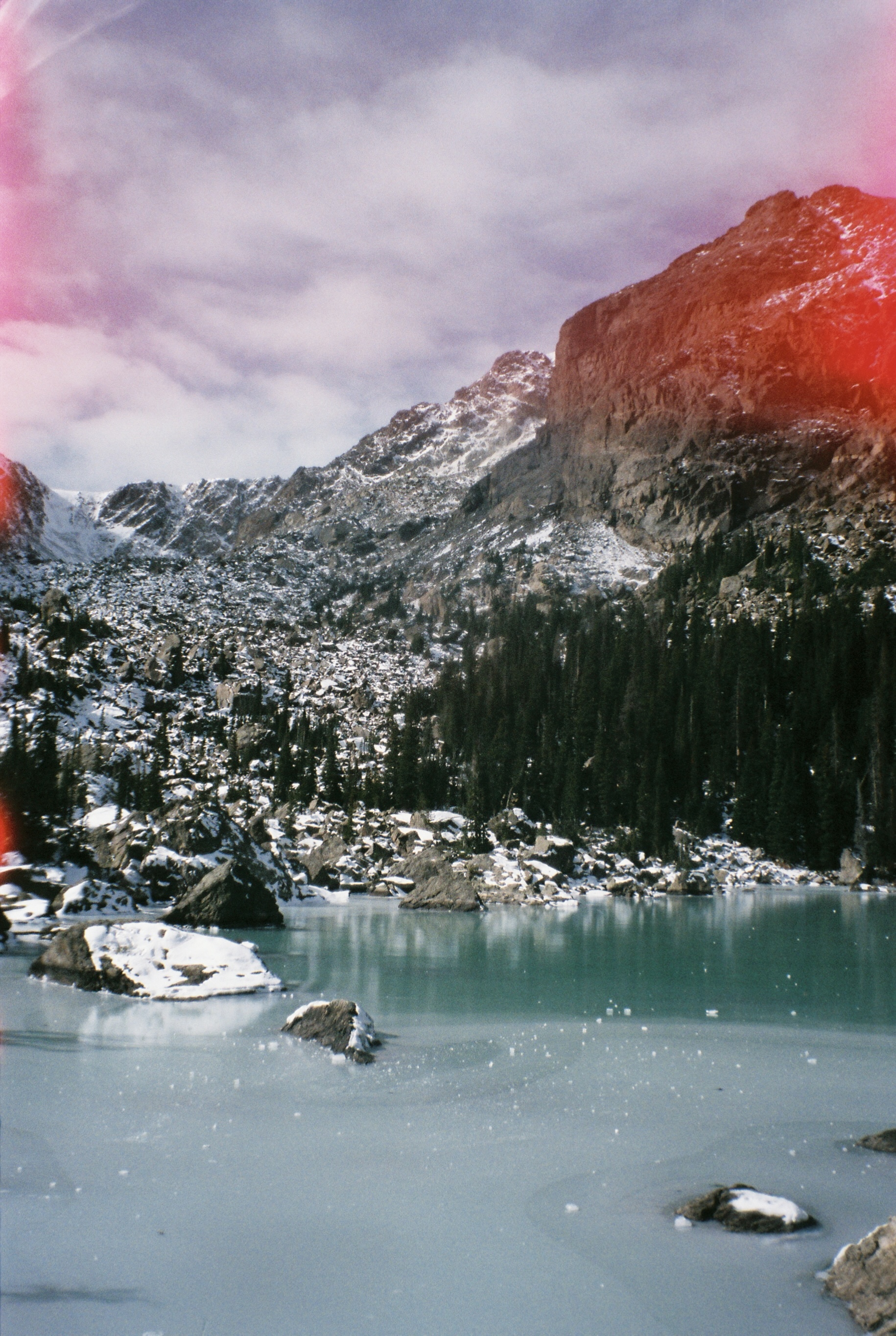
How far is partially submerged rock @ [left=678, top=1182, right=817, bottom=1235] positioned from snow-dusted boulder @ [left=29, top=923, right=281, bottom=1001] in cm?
1143

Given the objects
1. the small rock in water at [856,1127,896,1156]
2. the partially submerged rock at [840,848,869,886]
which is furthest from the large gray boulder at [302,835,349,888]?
the small rock in water at [856,1127,896,1156]

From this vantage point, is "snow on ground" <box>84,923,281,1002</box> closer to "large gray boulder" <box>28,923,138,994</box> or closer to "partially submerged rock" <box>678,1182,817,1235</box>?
"large gray boulder" <box>28,923,138,994</box>

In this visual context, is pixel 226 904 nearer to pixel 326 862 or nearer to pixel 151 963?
pixel 151 963

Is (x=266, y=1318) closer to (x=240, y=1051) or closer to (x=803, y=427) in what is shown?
(x=240, y=1051)

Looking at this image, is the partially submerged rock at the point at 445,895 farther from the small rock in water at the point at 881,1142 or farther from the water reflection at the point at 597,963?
the small rock in water at the point at 881,1142

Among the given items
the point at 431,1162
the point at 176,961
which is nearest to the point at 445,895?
the point at 176,961

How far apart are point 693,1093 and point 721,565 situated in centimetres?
13127

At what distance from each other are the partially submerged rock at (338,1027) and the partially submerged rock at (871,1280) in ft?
23.1

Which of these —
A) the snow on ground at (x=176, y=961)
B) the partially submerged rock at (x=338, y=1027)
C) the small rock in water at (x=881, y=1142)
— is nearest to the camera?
the small rock in water at (x=881, y=1142)

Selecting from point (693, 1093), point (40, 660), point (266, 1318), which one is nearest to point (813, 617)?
point (40, 660)

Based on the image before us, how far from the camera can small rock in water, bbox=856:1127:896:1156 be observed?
826cm

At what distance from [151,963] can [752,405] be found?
176209 mm

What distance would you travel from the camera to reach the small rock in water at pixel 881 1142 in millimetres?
8258

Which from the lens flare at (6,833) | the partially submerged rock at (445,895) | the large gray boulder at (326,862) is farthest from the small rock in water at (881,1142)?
the large gray boulder at (326,862)
